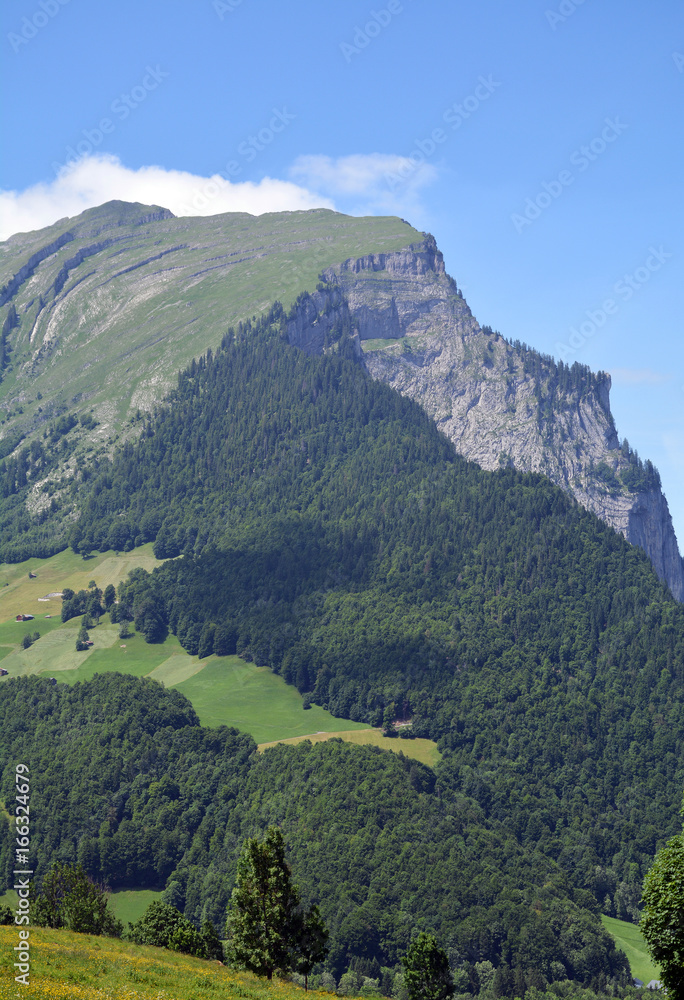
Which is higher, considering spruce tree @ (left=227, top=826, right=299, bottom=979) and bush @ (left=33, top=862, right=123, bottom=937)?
spruce tree @ (left=227, top=826, right=299, bottom=979)

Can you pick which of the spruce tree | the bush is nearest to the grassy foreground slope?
the spruce tree

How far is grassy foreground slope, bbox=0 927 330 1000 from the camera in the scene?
54.8 metres

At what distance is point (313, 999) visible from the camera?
224 feet

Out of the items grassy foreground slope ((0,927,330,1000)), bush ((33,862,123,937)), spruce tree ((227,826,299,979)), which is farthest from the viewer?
bush ((33,862,123,937))

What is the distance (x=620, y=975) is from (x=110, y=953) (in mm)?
150201

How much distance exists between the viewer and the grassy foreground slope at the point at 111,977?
180 ft

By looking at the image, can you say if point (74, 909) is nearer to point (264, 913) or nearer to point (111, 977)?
point (264, 913)

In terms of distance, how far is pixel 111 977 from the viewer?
60.4 metres

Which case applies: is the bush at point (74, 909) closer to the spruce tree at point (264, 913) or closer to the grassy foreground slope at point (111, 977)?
the spruce tree at point (264, 913)

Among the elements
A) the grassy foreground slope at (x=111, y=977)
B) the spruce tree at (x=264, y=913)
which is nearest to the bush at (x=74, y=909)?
the spruce tree at (x=264, y=913)

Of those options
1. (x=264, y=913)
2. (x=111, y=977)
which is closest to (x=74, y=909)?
(x=264, y=913)

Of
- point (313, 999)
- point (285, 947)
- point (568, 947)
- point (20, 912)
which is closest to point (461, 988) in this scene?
point (568, 947)

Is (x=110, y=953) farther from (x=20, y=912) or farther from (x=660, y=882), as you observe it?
(x=660, y=882)

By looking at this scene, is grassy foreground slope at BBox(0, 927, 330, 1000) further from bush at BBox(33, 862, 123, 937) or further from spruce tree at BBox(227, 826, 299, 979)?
bush at BBox(33, 862, 123, 937)
